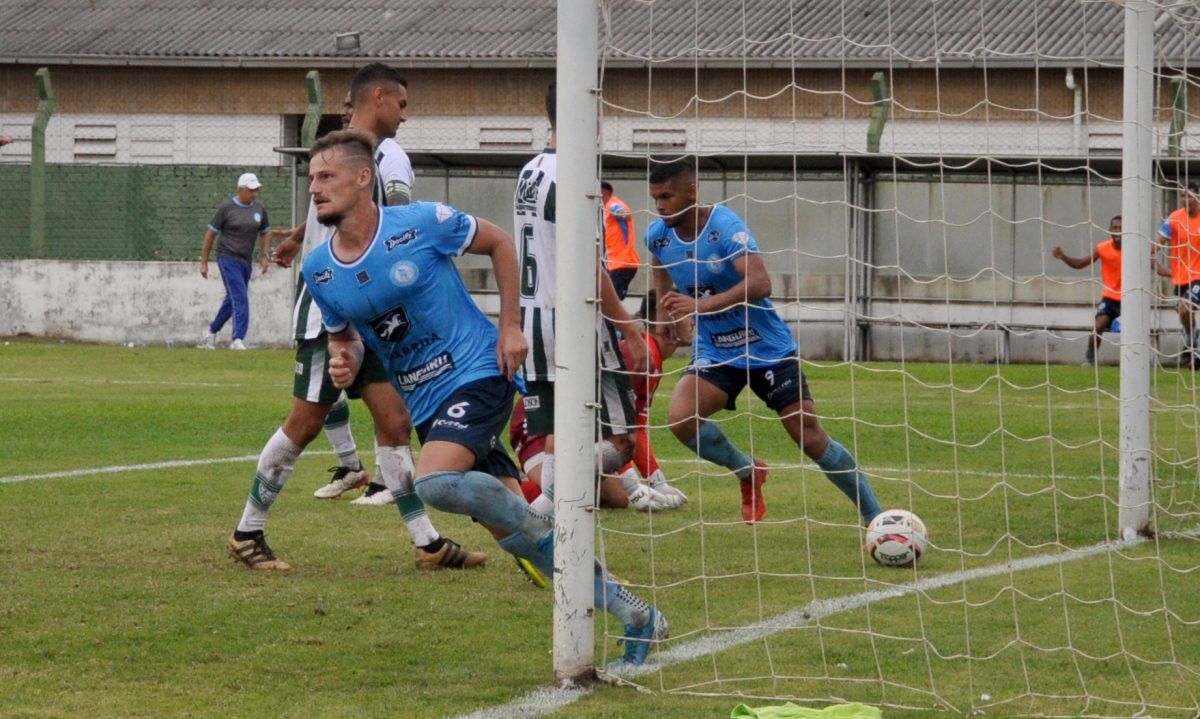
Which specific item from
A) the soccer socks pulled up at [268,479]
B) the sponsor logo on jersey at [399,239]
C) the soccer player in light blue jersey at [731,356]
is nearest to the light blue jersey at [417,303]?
the sponsor logo on jersey at [399,239]

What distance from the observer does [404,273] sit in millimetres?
5480

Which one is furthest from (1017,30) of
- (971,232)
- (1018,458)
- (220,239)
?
(1018,458)

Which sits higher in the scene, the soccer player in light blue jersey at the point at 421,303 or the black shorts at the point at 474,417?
the soccer player in light blue jersey at the point at 421,303

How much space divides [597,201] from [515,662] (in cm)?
142

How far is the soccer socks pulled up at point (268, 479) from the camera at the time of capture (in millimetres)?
6812

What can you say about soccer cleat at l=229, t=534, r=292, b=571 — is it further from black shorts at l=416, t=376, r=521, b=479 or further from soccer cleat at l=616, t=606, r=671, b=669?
soccer cleat at l=616, t=606, r=671, b=669

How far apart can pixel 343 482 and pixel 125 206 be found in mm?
16652

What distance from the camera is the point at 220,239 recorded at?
21.5 m

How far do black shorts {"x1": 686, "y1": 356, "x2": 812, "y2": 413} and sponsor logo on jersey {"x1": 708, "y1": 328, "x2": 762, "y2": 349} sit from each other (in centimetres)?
11

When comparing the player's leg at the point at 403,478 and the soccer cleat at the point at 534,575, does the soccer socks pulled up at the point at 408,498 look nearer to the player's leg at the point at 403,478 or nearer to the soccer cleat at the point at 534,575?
the player's leg at the point at 403,478

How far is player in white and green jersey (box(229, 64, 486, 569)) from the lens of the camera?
6789 millimetres

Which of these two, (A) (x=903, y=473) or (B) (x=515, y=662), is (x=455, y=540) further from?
(A) (x=903, y=473)

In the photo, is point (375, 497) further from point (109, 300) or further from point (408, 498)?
point (109, 300)

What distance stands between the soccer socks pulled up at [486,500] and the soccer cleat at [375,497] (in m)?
3.55
